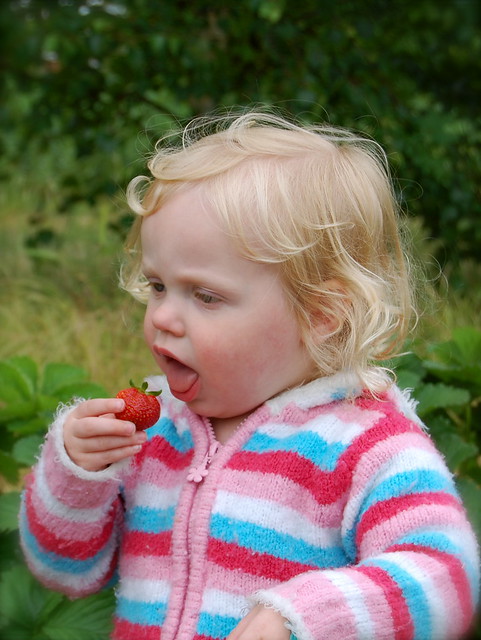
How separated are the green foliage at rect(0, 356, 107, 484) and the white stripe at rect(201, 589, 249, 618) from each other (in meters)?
0.72

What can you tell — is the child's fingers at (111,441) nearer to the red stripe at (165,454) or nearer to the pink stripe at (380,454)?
the red stripe at (165,454)

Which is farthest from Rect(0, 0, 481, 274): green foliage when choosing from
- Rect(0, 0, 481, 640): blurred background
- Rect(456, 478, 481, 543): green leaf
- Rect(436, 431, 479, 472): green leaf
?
Rect(456, 478, 481, 543): green leaf

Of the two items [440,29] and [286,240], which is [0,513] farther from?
[440,29]

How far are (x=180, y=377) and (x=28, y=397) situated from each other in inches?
31.7

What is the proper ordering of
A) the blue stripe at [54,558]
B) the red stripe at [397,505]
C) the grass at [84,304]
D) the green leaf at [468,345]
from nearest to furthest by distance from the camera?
the red stripe at [397,505] → the blue stripe at [54,558] → the green leaf at [468,345] → the grass at [84,304]

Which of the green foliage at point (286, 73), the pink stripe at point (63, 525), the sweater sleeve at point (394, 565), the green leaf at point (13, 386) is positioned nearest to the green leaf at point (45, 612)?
the pink stripe at point (63, 525)

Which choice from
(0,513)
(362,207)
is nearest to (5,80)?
(0,513)

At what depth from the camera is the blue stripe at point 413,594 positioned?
1260 mm

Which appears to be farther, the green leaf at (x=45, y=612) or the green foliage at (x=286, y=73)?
the green foliage at (x=286, y=73)

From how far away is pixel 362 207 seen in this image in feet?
5.06

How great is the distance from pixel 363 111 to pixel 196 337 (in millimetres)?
1925

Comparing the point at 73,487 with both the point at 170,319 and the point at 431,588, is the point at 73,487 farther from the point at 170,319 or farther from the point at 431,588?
the point at 431,588

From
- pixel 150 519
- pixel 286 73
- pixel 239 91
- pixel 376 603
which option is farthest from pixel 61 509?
pixel 239 91

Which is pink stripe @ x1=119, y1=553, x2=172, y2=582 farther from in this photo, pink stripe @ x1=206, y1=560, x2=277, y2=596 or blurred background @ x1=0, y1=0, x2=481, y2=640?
blurred background @ x1=0, y1=0, x2=481, y2=640
